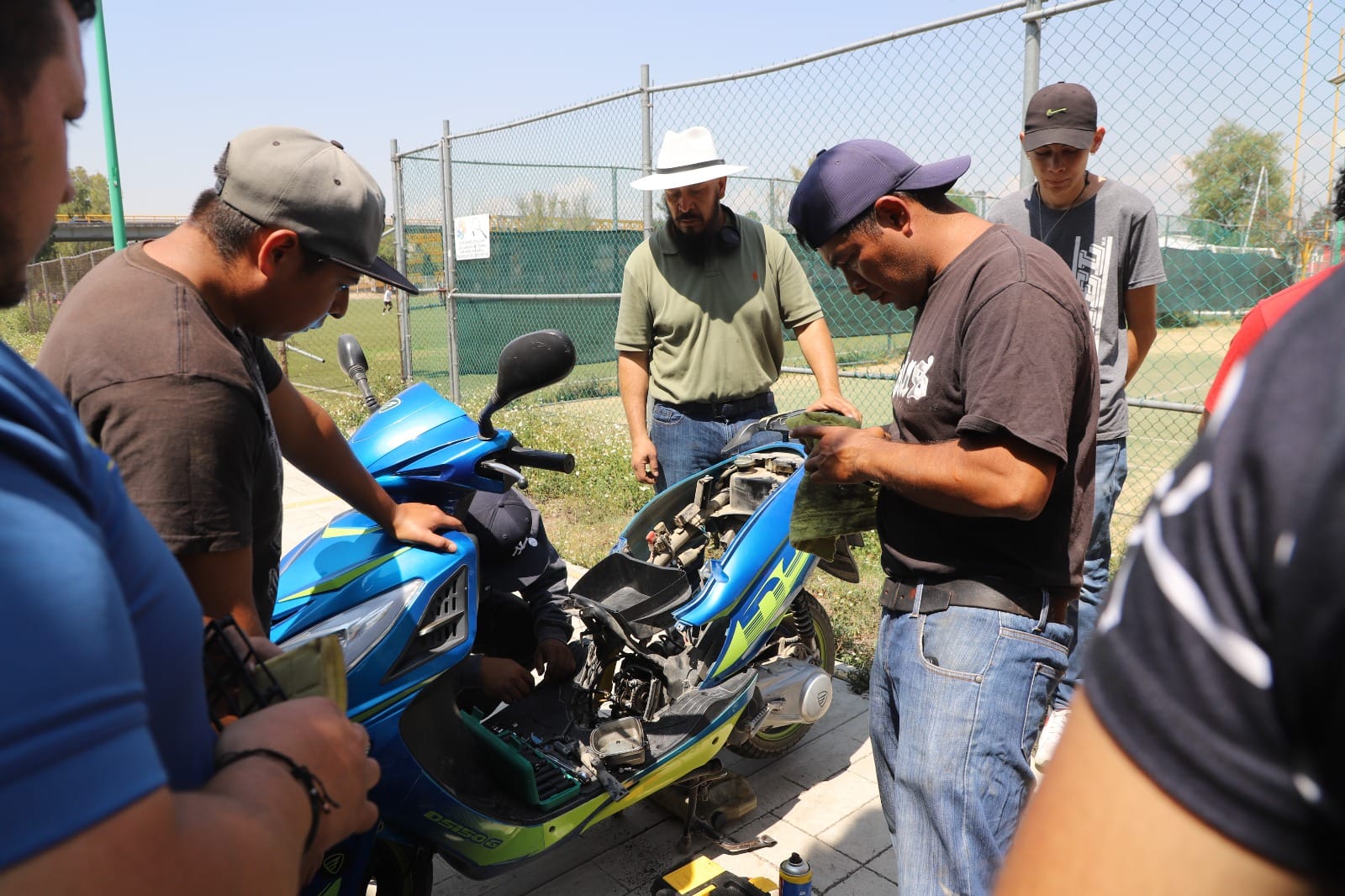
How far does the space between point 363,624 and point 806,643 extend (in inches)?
75.2

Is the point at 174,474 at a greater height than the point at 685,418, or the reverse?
the point at 174,474

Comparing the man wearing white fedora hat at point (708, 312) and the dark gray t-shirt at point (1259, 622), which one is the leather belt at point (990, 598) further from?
the man wearing white fedora hat at point (708, 312)

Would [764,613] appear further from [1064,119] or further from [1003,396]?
[1064,119]

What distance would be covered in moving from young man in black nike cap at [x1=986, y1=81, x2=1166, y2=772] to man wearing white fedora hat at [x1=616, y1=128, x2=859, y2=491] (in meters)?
1.07

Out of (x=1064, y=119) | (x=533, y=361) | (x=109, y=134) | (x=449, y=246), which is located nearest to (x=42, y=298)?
(x=109, y=134)

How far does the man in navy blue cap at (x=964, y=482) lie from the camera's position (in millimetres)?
1831

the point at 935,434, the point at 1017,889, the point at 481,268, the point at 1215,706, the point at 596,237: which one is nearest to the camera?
the point at 1215,706

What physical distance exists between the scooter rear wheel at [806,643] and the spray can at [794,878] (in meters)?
0.96

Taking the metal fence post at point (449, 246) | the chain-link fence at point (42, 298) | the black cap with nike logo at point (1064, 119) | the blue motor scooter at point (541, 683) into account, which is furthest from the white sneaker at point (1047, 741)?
the chain-link fence at point (42, 298)

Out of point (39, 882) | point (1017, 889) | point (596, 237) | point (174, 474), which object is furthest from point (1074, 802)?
point (596, 237)

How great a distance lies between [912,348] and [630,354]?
7.72ft

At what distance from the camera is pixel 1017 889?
647 millimetres

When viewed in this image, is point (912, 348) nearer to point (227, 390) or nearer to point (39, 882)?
point (227, 390)

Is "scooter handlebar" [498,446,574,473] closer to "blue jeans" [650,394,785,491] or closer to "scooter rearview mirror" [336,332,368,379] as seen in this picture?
"scooter rearview mirror" [336,332,368,379]
